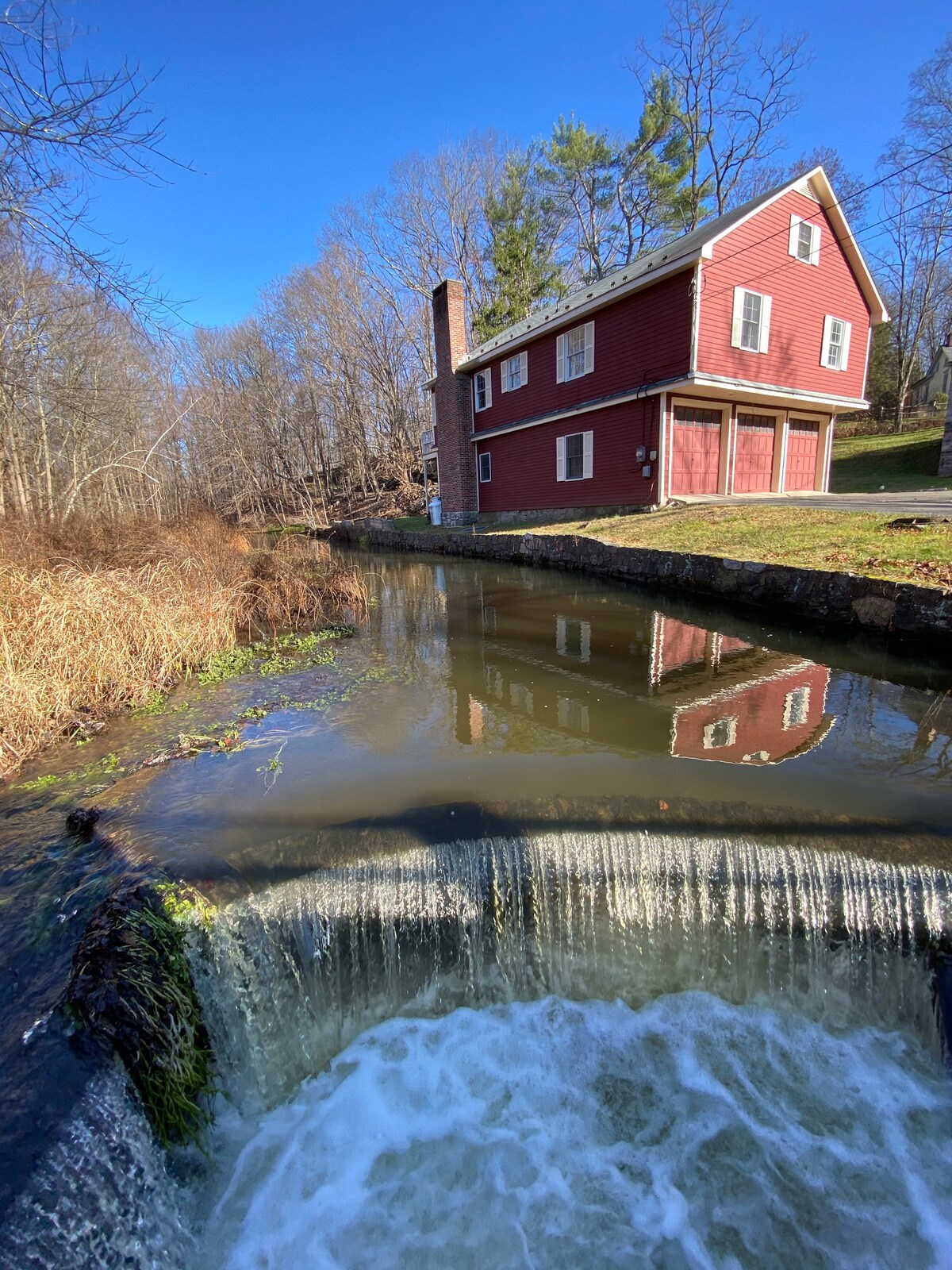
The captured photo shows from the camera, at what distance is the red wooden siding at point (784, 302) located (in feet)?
42.0

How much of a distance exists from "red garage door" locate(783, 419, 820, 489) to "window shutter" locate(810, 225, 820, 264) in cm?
387

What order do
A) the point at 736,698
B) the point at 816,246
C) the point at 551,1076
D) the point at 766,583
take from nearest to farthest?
the point at 551,1076
the point at 736,698
the point at 766,583
the point at 816,246

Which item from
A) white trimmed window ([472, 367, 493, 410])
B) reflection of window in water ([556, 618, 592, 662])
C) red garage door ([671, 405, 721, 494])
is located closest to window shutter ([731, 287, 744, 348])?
red garage door ([671, 405, 721, 494])

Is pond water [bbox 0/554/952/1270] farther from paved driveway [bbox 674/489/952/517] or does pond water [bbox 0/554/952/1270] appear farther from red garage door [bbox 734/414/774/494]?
red garage door [bbox 734/414/774/494]

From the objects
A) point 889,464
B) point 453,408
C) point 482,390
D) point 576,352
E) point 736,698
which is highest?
point 576,352

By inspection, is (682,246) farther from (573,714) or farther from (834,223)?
(573,714)

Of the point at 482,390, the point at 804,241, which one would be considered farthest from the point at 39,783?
the point at 804,241

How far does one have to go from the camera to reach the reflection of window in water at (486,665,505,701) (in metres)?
5.83

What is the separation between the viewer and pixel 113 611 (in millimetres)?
5754

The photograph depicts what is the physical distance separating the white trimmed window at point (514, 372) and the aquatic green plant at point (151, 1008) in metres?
17.5

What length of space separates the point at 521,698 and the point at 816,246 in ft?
52.9

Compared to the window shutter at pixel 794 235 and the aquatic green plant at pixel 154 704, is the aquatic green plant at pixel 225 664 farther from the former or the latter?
the window shutter at pixel 794 235

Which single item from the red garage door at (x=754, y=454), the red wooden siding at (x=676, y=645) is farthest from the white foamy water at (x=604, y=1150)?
the red garage door at (x=754, y=454)

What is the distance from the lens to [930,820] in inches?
129
